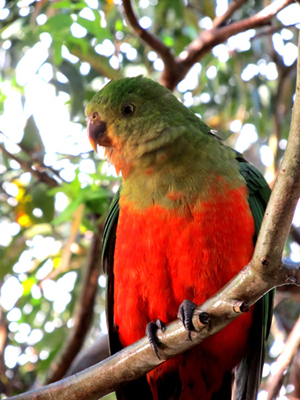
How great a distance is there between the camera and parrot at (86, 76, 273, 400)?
2453 millimetres

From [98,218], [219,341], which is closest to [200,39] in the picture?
[98,218]

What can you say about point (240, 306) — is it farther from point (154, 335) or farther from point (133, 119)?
point (133, 119)

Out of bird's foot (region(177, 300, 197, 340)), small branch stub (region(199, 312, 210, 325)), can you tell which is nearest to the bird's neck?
bird's foot (region(177, 300, 197, 340))

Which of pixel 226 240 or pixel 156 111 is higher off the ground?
pixel 156 111

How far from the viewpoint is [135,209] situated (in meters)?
2.60

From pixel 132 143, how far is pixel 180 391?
1.44 meters

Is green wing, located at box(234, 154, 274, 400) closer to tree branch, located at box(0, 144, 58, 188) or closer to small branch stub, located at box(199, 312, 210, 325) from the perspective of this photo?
small branch stub, located at box(199, 312, 210, 325)

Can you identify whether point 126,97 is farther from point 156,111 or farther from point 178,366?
point 178,366

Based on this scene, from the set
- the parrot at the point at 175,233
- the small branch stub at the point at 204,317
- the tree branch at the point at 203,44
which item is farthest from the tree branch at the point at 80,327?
the small branch stub at the point at 204,317

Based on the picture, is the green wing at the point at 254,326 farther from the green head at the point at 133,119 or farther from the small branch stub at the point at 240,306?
the small branch stub at the point at 240,306

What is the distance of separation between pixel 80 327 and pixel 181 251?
5.39 ft

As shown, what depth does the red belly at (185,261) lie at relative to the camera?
2.44m

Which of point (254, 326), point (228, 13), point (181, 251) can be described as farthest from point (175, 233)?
point (228, 13)

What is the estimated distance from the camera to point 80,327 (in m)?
3.75
